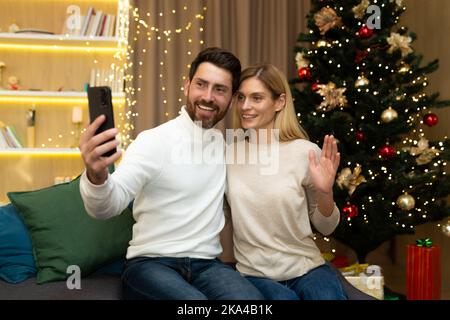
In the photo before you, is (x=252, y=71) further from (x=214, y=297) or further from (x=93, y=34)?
(x=93, y=34)

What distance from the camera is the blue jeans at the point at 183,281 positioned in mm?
1688

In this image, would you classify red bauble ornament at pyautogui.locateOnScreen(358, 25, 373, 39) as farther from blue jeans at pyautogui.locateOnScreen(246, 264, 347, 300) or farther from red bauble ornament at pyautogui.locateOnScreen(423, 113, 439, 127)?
blue jeans at pyautogui.locateOnScreen(246, 264, 347, 300)

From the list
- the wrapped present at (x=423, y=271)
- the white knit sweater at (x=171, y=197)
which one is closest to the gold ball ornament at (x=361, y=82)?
the wrapped present at (x=423, y=271)

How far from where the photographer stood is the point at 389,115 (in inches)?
121

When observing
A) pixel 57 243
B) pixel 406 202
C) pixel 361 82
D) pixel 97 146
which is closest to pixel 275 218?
pixel 97 146

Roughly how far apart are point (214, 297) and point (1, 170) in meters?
2.85

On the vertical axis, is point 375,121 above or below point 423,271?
above

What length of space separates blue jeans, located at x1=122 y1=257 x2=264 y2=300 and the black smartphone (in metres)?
0.46

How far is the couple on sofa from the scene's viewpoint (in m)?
1.81

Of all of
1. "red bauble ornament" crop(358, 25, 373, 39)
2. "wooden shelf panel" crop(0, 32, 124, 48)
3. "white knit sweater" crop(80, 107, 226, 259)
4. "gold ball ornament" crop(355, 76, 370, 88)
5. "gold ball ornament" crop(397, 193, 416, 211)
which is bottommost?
"gold ball ornament" crop(397, 193, 416, 211)

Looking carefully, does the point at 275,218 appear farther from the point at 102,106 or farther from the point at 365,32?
the point at 365,32

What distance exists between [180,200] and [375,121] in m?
1.71

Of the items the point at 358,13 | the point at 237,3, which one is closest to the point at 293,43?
the point at 237,3

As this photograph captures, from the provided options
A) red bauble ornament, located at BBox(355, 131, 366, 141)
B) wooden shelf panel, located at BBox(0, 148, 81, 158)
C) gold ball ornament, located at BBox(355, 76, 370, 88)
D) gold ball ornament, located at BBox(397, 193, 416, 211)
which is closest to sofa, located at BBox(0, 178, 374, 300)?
gold ball ornament, located at BBox(397, 193, 416, 211)
